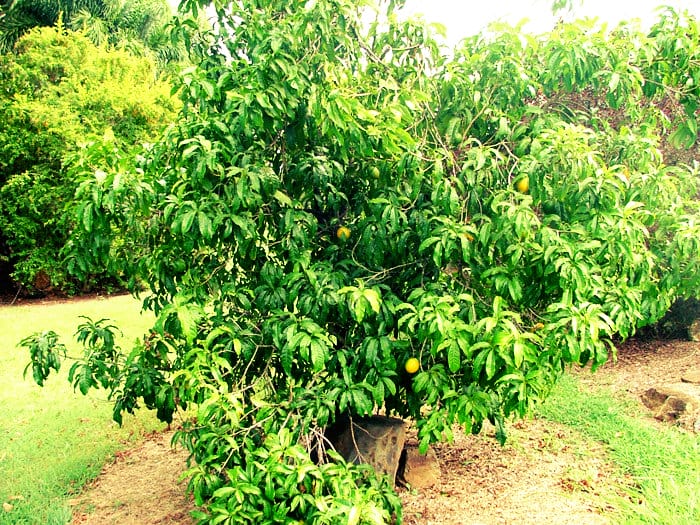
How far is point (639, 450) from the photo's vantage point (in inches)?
163

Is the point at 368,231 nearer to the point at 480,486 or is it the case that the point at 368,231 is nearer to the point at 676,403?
the point at 480,486

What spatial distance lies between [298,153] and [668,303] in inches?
86.5

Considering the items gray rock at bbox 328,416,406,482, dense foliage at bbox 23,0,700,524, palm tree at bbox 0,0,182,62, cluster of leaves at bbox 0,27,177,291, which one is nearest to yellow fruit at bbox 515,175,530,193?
dense foliage at bbox 23,0,700,524

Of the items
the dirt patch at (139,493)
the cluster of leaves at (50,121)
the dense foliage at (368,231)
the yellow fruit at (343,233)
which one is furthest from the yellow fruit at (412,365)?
the cluster of leaves at (50,121)

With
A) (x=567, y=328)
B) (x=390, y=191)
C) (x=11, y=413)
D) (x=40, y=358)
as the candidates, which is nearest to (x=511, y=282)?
(x=567, y=328)

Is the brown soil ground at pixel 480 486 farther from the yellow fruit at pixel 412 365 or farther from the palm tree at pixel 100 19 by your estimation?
the palm tree at pixel 100 19

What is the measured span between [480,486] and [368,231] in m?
2.09

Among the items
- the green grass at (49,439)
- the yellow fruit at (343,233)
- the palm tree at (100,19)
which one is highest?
the palm tree at (100,19)

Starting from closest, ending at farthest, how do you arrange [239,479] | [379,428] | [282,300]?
[239,479] < [282,300] < [379,428]

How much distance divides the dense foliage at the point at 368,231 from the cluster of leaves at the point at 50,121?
9135 mm

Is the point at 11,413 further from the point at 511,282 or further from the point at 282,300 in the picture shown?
the point at 511,282

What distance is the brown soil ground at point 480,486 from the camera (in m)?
3.49

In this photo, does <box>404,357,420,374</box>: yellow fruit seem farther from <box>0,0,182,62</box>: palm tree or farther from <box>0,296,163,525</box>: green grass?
<box>0,0,182,62</box>: palm tree

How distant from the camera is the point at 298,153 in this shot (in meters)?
3.02
